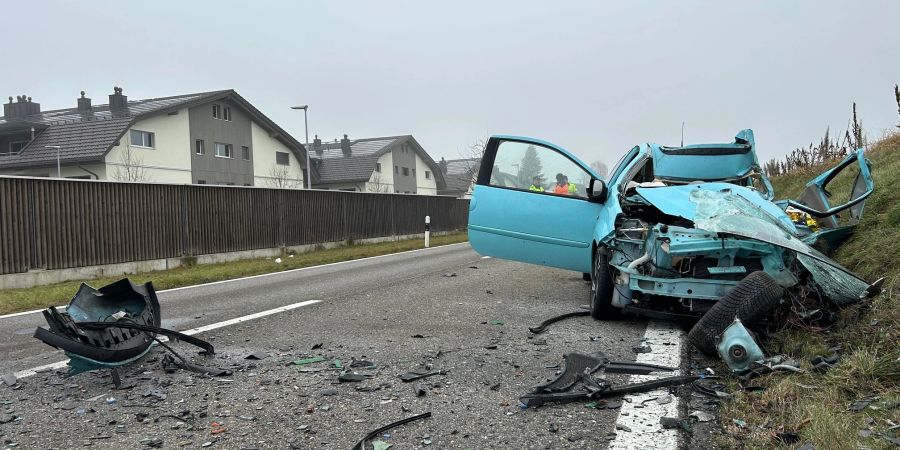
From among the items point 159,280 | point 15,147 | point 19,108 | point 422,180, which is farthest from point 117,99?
point 159,280

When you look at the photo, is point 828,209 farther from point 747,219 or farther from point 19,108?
point 19,108

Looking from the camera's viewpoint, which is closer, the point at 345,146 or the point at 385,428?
the point at 385,428

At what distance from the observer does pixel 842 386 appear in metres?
3.21

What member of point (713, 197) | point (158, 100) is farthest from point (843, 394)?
point (158, 100)

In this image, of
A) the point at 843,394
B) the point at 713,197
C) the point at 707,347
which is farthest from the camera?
the point at 713,197

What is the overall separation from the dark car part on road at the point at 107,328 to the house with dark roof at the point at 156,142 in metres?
27.6

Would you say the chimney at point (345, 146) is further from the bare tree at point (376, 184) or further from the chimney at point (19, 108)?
the chimney at point (19, 108)

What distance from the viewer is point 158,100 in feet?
122

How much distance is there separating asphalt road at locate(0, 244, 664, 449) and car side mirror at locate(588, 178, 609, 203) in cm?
121

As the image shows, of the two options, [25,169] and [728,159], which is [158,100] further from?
[728,159]

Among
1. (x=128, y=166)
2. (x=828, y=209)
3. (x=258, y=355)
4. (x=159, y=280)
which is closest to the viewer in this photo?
(x=258, y=355)

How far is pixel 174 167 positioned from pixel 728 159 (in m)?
32.9

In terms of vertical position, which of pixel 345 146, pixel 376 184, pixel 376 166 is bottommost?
pixel 376 184

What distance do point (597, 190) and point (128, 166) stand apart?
1156 inches
